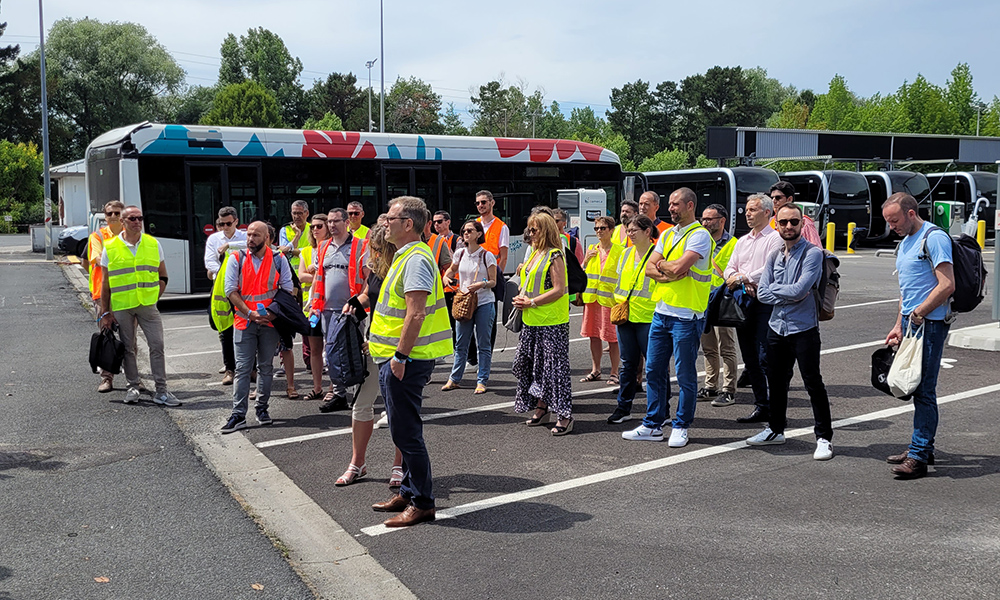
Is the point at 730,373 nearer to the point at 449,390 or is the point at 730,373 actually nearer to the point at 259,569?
the point at 449,390

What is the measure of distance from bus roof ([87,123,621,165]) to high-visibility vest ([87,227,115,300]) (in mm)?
6563

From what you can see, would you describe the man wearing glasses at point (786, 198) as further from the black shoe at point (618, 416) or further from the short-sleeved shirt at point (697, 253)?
the black shoe at point (618, 416)

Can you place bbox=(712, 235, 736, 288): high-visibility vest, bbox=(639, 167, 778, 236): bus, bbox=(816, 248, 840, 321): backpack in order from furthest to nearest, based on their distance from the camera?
bbox=(639, 167, 778, 236): bus, bbox=(712, 235, 736, 288): high-visibility vest, bbox=(816, 248, 840, 321): backpack

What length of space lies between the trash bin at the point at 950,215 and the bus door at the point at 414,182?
71.3 feet

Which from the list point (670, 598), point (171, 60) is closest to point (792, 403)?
point (670, 598)

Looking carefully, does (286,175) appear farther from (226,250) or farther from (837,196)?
(837,196)

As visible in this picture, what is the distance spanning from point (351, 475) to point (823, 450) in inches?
128

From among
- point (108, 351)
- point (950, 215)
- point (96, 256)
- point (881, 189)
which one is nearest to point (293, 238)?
point (96, 256)

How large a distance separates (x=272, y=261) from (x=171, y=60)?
245 ft

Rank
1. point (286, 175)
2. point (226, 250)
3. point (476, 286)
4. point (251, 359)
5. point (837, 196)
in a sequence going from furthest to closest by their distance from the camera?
point (837, 196) < point (286, 175) < point (226, 250) < point (476, 286) < point (251, 359)

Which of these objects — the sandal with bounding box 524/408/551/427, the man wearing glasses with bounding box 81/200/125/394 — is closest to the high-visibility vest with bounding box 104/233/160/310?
the man wearing glasses with bounding box 81/200/125/394

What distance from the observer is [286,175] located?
1631 cm

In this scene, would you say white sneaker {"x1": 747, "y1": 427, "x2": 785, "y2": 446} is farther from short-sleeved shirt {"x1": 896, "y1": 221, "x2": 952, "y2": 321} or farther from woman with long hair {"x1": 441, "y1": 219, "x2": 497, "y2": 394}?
woman with long hair {"x1": 441, "y1": 219, "x2": 497, "y2": 394}

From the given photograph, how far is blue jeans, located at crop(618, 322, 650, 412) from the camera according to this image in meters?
7.24
